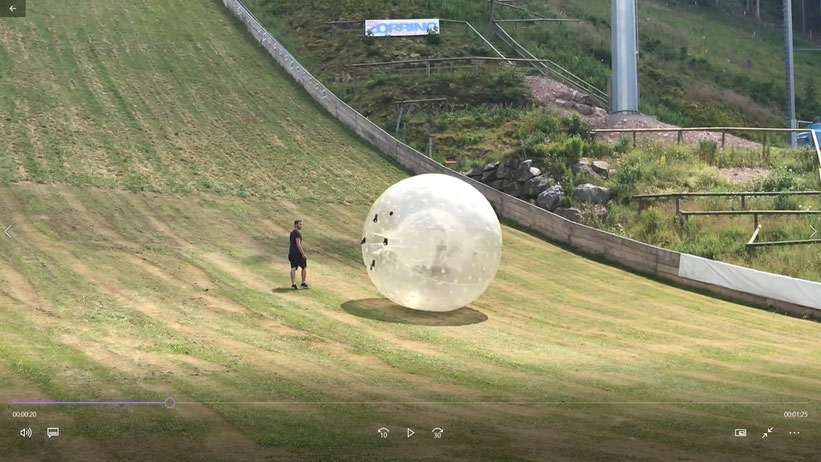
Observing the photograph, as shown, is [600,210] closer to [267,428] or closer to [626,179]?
[626,179]

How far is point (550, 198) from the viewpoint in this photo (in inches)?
1309

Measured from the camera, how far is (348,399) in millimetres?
12938

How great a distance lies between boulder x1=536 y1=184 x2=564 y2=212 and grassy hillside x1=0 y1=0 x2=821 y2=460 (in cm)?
281

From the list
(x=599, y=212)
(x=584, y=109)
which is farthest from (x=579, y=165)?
(x=584, y=109)

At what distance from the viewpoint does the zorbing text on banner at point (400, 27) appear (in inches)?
2136

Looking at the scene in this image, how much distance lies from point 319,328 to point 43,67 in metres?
27.9

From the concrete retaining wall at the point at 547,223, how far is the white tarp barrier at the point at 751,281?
138mm

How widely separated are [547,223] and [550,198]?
5.76 feet

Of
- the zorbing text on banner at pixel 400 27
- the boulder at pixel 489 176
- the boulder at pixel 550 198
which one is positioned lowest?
the boulder at pixel 550 198

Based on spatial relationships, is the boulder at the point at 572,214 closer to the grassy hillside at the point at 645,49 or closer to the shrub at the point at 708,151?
the shrub at the point at 708,151

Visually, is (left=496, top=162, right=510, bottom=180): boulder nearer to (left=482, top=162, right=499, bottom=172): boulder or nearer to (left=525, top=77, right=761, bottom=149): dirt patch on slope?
(left=482, top=162, right=499, bottom=172): boulder

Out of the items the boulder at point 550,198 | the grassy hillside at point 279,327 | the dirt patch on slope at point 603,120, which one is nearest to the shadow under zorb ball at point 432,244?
the grassy hillside at point 279,327

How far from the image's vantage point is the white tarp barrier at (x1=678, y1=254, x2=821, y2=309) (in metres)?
23.8

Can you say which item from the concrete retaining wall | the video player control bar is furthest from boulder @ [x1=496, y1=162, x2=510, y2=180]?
the video player control bar
